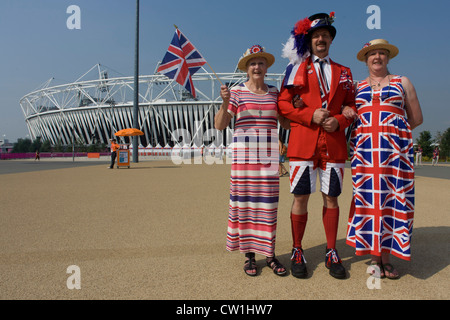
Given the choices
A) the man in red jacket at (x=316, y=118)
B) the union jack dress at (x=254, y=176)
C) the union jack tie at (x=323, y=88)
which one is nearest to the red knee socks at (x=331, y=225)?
the man in red jacket at (x=316, y=118)

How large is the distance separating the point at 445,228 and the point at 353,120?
2688 millimetres

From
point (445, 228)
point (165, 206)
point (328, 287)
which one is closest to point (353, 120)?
point (328, 287)

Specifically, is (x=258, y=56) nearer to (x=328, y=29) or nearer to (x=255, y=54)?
(x=255, y=54)

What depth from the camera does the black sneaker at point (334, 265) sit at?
253cm

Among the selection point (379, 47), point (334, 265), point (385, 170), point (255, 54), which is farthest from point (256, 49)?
point (334, 265)

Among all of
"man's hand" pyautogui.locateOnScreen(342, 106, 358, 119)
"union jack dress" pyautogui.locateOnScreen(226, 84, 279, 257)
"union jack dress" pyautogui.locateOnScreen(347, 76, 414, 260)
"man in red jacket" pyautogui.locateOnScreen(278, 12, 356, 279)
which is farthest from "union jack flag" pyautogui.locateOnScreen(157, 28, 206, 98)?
"union jack dress" pyautogui.locateOnScreen(347, 76, 414, 260)

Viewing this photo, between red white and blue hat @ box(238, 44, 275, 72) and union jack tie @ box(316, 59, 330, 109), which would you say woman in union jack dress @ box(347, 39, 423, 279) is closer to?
union jack tie @ box(316, 59, 330, 109)

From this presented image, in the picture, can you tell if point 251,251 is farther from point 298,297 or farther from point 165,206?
point 165,206

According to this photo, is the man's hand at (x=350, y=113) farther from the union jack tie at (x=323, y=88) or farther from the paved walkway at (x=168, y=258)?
the paved walkway at (x=168, y=258)

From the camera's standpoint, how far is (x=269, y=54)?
284 centimetres

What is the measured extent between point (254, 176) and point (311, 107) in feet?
2.74

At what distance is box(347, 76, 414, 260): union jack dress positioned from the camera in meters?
2.59

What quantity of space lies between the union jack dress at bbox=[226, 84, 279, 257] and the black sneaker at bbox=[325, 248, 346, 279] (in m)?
0.52

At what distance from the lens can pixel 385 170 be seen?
2609 mm
